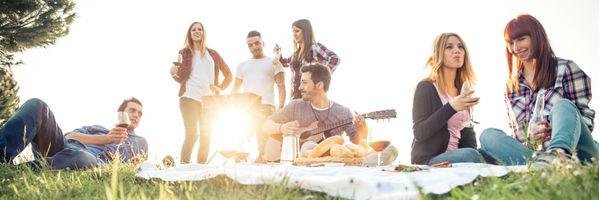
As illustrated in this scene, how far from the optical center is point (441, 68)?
393 cm

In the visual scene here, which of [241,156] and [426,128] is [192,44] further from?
[426,128]

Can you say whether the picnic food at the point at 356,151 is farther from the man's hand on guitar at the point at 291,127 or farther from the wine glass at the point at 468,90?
the man's hand on guitar at the point at 291,127

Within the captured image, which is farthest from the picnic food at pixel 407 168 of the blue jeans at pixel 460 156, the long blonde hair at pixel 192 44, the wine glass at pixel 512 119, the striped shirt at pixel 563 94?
the long blonde hair at pixel 192 44

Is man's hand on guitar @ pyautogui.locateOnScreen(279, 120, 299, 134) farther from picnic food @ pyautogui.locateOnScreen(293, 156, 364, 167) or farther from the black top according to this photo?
the black top

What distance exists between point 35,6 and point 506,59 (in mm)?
14650

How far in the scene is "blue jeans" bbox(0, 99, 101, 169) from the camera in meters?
3.26

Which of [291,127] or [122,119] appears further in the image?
[291,127]

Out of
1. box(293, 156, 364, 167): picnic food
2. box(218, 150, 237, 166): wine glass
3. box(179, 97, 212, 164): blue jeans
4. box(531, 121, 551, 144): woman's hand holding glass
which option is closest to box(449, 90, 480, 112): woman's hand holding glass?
box(531, 121, 551, 144): woman's hand holding glass

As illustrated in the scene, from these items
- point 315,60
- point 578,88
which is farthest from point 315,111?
point 578,88

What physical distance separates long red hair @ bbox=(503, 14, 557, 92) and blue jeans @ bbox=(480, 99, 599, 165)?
635mm

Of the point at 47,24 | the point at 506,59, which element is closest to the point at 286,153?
the point at 506,59

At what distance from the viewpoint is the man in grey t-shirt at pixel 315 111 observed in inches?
→ 202

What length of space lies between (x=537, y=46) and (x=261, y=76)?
12.4ft

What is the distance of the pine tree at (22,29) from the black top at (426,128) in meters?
13.8
